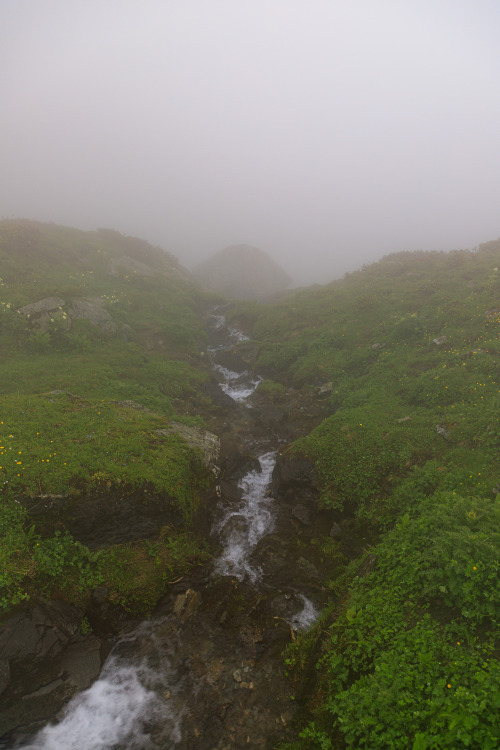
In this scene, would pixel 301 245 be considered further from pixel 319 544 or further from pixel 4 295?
pixel 319 544

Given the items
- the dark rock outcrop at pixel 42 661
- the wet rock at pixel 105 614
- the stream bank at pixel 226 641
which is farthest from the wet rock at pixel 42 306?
the dark rock outcrop at pixel 42 661

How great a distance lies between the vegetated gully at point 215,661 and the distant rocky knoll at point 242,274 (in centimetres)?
5019

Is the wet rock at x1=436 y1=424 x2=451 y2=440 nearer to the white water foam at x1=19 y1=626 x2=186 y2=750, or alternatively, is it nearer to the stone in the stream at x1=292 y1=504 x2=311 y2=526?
the stone in the stream at x1=292 y1=504 x2=311 y2=526

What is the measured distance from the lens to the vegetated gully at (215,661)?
8.58 m

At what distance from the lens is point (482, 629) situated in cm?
761

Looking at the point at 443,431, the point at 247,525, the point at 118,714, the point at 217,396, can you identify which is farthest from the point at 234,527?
the point at 217,396

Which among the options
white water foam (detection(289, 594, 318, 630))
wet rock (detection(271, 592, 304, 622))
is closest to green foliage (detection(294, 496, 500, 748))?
white water foam (detection(289, 594, 318, 630))

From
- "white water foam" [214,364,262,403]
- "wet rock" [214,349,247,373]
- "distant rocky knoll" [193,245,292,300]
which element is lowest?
"white water foam" [214,364,262,403]

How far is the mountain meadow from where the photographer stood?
7551 mm

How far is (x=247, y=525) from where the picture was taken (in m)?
15.1

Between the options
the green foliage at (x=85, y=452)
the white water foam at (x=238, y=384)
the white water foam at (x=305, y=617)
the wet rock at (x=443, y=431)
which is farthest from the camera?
the white water foam at (x=238, y=384)

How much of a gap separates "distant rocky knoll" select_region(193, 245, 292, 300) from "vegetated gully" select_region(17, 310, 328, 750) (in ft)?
165

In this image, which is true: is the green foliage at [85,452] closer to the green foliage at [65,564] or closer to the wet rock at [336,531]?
the green foliage at [65,564]

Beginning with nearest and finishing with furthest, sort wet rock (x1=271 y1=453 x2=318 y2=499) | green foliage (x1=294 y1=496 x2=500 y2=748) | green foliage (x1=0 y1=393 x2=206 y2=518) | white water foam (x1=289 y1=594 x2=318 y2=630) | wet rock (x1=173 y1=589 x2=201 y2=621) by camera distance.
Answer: green foliage (x1=294 y1=496 x2=500 y2=748) < white water foam (x1=289 y1=594 x2=318 y2=630) < wet rock (x1=173 y1=589 x2=201 y2=621) < green foliage (x1=0 y1=393 x2=206 y2=518) < wet rock (x1=271 y1=453 x2=318 y2=499)
